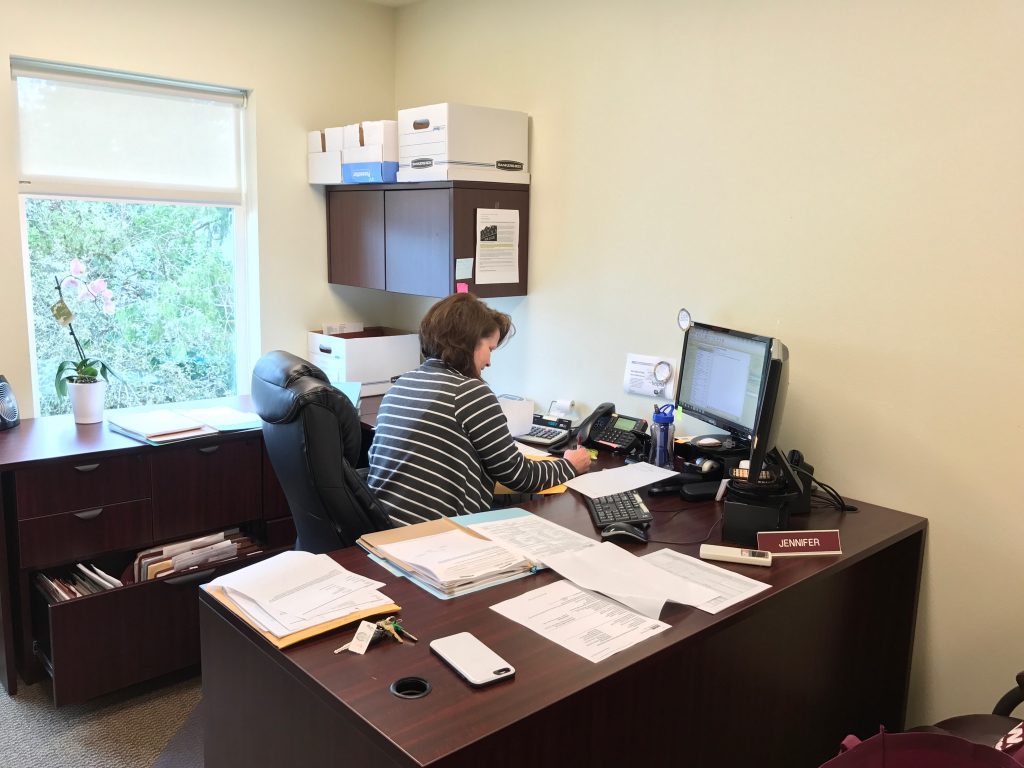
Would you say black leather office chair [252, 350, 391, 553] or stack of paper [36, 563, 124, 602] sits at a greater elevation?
black leather office chair [252, 350, 391, 553]

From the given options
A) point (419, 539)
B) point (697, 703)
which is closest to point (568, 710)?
point (697, 703)

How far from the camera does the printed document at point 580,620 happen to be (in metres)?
1.49

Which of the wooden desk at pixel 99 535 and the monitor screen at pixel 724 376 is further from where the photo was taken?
the wooden desk at pixel 99 535

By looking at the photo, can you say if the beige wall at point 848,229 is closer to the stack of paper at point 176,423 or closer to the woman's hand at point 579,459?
the woman's hand at point 579,459

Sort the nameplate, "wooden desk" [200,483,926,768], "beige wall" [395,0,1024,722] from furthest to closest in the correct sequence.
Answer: "beige wall" [395,0,1024,722] < the nameplate < "wooden desk" [200,483,926,768]

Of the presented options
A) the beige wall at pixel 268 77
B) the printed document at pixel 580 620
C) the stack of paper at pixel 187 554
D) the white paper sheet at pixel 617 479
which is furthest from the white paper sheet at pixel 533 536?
the beige wall at pixel 268 77

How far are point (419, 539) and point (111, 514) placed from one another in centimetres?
138

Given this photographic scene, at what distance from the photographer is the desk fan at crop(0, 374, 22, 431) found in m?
2.87

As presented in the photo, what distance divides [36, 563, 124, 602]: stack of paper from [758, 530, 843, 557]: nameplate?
2.01m

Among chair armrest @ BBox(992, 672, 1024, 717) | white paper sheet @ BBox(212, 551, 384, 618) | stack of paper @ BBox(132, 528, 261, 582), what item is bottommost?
stack of paper @ BBox(132, 528, 261, 582)

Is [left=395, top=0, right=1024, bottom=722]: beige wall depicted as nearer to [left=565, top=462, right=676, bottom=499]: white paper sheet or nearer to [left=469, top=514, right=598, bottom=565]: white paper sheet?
[left=565, top=462, right=676, bottom=499]: white paper sheet

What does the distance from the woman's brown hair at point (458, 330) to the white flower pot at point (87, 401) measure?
1376 mm

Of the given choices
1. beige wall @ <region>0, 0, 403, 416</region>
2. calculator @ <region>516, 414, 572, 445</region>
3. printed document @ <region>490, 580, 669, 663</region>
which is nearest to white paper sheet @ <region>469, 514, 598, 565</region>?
printed document @ <region>490, 580, 669, 663</region>

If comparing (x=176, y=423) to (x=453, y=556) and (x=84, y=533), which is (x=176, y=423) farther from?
(x=453, y=556)
